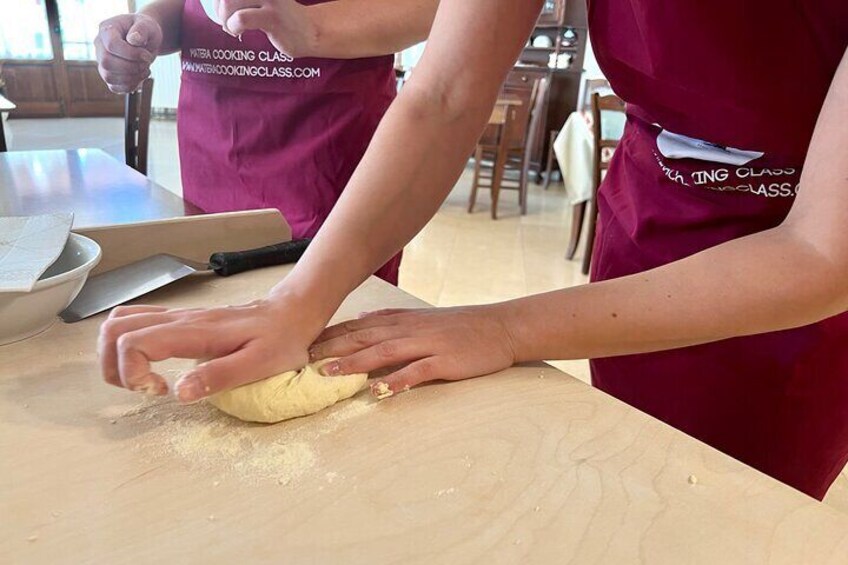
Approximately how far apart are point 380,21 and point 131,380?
2.19 ft

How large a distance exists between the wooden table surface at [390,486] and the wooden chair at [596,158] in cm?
235

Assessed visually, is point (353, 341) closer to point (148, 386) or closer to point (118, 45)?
point (148, 386)

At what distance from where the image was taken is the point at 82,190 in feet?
4.38

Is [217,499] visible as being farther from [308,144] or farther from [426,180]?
[308,144]

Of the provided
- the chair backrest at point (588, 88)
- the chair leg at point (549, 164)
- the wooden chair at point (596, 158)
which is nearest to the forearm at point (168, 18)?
the wooden chair at point (596, 158)

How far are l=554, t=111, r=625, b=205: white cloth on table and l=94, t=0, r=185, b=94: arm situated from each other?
8.36 feet

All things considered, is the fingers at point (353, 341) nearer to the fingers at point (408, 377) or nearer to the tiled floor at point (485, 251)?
the fingers at point (408, 377)

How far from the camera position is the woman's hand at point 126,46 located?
3.39 feet

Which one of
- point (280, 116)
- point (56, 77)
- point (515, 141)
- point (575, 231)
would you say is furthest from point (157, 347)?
point (56, 77)

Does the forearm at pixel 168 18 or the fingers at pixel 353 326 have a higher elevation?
the forearm at pixel 168 18

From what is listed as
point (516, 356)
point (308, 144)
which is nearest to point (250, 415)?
point (516, 356)

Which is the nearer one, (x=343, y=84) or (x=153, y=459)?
(x=153, y=459)

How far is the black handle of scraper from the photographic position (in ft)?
2.64

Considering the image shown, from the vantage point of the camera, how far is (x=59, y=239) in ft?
2.33
